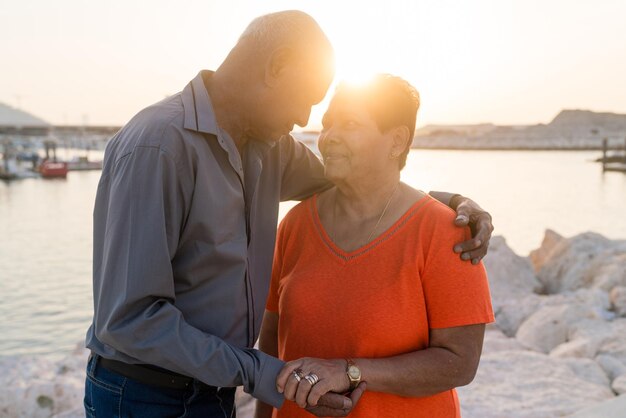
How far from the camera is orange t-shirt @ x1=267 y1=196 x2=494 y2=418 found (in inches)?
71.5

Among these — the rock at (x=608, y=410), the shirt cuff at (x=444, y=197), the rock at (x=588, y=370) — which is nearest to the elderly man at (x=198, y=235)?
the shirt cuff at (x=444, y=197)

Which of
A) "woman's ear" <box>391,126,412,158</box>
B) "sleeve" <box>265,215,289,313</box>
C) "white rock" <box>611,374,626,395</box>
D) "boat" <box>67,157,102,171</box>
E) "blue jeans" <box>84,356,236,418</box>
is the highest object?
"woman's ear" <box>391,126,412,158</box>

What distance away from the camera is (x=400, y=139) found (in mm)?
2027

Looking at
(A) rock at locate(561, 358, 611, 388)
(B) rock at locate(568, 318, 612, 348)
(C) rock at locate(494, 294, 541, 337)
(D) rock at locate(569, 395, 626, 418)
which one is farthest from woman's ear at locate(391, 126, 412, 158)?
(C) rock at locate(494, 294, 541, 337)

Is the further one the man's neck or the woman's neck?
the woman's neck

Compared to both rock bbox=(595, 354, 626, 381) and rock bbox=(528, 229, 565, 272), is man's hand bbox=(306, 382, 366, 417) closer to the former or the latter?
rock bbox=(595, 354, 626, 381)

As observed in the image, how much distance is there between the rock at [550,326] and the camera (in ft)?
19.6

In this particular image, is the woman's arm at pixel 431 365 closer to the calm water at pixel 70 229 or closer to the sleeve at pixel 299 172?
the sleeve at pixel 299 172

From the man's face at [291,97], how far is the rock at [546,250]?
327 inches

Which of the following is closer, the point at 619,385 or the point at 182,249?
the point at 182,249

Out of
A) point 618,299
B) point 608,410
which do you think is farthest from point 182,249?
point 618,299

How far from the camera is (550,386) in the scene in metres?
4.22

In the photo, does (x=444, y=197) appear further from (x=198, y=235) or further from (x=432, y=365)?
(x=198, y=235)

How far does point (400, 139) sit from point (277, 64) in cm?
55
